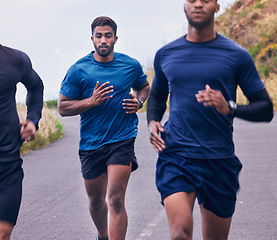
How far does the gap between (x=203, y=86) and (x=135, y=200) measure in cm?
533

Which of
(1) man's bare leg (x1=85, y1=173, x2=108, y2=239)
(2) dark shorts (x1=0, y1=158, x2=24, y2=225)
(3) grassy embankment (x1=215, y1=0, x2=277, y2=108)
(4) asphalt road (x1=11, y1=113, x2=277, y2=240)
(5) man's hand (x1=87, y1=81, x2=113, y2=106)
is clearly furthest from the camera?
(3) grassy embankment (x1=215, y1=0, x2=277, y2=108)

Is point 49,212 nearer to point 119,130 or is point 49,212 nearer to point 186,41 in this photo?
point 119,130

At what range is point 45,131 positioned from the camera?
1912 cm

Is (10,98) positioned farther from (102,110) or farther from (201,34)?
(201,34)

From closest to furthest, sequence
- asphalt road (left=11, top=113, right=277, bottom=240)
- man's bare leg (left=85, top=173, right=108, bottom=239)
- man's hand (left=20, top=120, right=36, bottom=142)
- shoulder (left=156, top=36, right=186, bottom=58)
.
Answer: shoulder (left=156, top=36, right=186, bottom=58), man's hand (left=20, top=120, right=36, bottom=142), man's bare leg (left=85, top=173, right=108, bottom=239), asphalt road (left=11, top=113, right=277, bottom=240)

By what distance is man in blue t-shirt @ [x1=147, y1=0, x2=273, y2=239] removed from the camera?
4523 millimetres

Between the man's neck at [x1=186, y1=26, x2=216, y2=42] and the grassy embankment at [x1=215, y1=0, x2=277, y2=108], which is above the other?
the man's neck at [x1=186, y1=26, x2=216, y2=42]

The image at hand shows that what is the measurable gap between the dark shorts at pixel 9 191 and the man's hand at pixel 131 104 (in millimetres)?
1473

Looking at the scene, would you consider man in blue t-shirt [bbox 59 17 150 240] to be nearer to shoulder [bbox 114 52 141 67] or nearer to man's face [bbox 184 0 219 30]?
shoulder [bbox 114 52 141 67]

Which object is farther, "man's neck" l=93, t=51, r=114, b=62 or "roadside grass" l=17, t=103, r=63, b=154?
"roadside grass" l=17, t=103, r=63, b=154

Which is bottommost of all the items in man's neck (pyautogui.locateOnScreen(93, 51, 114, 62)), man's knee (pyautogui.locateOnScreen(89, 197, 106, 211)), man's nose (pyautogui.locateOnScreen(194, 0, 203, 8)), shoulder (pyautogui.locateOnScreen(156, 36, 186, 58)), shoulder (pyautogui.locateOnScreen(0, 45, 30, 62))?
man's knee (pyautogui.locateOnScreen(89, 197, 106, 211))

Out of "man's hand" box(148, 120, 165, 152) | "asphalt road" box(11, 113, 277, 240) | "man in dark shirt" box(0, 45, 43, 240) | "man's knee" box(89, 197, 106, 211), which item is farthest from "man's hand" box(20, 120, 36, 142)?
"asphalt road" box(11, 113, 277, 240)

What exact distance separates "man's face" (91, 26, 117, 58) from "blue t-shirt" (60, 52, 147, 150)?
106 millimetres

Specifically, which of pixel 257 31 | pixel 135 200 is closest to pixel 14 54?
pixel 135 200
